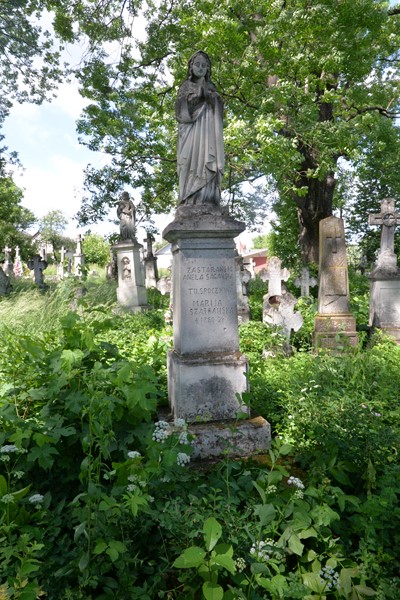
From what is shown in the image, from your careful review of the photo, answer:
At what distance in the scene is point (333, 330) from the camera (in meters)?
6.71

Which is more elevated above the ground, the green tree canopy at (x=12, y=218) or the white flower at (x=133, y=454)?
the green tree canopy at (x=12, y=218)

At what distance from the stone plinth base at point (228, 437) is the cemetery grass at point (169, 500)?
6.6 inches

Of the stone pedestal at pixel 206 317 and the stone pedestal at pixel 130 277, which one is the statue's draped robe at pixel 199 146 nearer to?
the stone pedestal at pixel 206 317

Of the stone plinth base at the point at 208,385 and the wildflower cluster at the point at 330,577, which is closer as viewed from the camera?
the wildflower cluster at the point at 330,577

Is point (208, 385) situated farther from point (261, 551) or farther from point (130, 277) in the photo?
point (130, 277)

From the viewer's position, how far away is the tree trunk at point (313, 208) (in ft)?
40.7

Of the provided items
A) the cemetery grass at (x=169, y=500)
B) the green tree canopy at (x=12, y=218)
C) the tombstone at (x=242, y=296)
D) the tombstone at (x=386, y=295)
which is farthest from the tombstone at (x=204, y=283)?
the green tree canopy at (x=12, y=218)

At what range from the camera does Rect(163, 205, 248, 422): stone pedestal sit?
3.25m

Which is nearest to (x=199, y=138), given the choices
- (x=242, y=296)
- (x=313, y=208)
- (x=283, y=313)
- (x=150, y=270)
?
(x=283, y=313)

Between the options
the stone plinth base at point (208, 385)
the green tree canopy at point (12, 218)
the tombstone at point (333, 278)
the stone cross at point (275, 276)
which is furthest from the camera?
the green tree canopy at point (12, 218)

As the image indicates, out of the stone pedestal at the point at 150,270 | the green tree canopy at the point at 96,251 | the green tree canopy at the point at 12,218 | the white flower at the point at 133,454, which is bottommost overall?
the white flower at the point at 133,454

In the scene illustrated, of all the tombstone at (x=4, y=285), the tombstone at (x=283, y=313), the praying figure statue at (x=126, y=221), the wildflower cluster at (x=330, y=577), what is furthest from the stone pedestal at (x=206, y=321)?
the tombstone at (x=4, y=285)

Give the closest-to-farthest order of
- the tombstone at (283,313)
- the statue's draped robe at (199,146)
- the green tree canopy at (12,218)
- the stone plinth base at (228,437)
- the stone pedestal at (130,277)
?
the stone plinth base at (228,437) < the statue's draped robe at (199,146) < the tombstone at (283,313) < the stone pedestal at (130,277) < the green tree canopy at (12,218)

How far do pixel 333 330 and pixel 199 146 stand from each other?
14.8 feet
